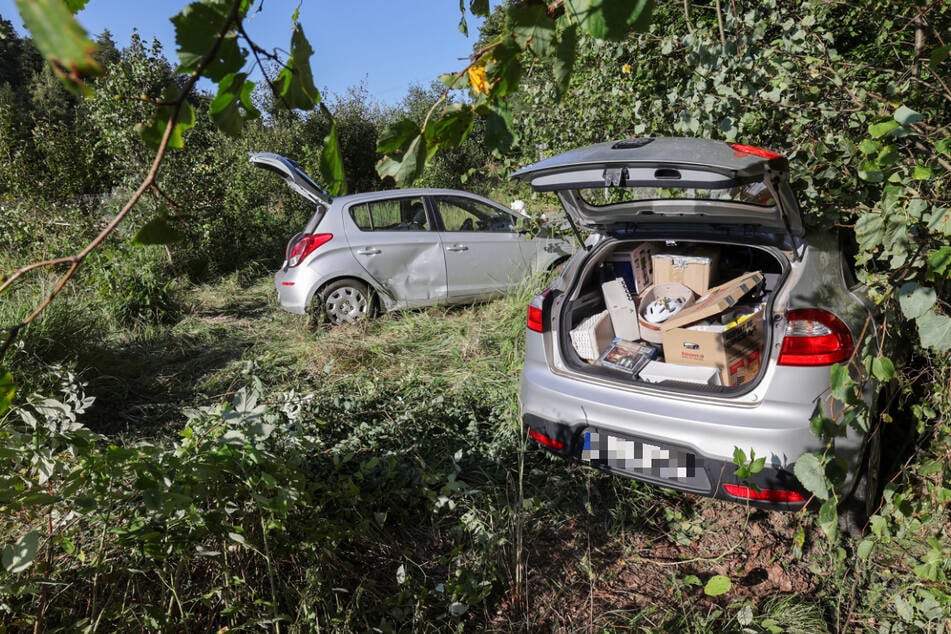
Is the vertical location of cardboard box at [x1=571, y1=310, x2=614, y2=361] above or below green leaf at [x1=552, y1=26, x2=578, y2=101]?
below

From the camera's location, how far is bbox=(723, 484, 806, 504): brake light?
2162 mm

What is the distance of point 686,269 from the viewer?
321 cm

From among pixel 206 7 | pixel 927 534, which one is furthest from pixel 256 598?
pixel 927 534

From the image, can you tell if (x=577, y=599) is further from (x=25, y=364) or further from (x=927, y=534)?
(x=25, y=364)

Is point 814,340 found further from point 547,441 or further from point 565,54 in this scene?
point 565,54

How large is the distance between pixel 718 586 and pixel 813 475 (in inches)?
28.1

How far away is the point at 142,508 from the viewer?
188 cm

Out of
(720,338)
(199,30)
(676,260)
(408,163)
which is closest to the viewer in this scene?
(199,30)

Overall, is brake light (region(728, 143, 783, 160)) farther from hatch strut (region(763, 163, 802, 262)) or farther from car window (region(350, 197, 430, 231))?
car window (region(350, 197, 430, 231))

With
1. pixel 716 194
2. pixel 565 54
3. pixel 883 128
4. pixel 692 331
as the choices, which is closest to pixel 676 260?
pixel 716 194

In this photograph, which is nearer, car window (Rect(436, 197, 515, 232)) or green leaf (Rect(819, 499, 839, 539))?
green leaf (Rect(819, 499, 839, 539))

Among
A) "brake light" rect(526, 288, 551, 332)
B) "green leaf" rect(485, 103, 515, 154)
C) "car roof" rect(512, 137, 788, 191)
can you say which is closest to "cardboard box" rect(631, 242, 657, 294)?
"brake light" rect(526, 288, 551, 332)

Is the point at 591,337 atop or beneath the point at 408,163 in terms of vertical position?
beneath

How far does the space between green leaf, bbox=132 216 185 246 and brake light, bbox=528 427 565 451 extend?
214cm
